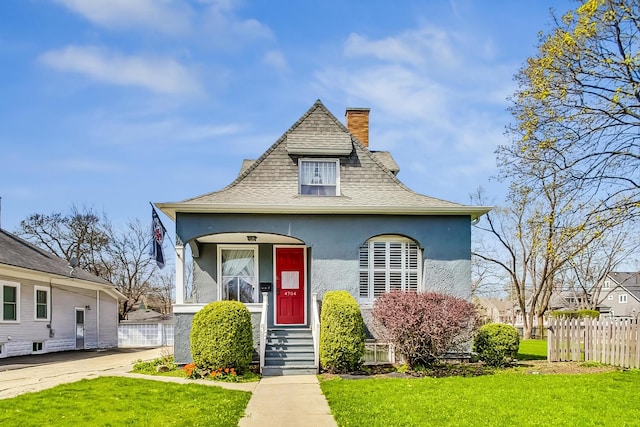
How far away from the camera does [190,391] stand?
1075cm

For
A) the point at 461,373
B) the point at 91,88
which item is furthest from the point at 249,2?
the point at 461,373

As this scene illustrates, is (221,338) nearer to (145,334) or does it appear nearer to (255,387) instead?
(255,387)

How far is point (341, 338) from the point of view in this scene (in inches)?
515

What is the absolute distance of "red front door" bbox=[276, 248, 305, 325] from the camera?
16484 mm

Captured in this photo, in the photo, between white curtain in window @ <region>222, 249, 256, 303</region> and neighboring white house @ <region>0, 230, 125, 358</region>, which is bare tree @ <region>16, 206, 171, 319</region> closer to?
neighboring white house @ <region>0, 230, 125, 358</region>

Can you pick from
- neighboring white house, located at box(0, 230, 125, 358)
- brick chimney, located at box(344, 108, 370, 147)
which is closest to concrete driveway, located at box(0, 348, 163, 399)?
neighboring white house, located at box(0, 230, 125, 358)

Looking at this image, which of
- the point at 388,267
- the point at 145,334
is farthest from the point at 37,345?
the point at 388,267

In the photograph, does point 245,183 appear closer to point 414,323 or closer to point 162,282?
point 414,323

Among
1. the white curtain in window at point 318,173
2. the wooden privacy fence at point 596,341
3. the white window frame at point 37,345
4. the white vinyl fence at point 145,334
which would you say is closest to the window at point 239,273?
the white curtain in window at point 318,173

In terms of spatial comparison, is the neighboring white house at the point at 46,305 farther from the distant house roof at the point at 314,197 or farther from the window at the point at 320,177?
the window at the point at 320,177

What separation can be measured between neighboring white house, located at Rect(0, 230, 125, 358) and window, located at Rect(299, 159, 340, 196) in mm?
9960

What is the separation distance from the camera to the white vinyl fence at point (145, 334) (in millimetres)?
28453

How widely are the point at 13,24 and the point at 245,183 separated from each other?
7043 mm

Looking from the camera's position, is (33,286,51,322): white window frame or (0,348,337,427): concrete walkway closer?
(0,348,337,427): concrete walkway
